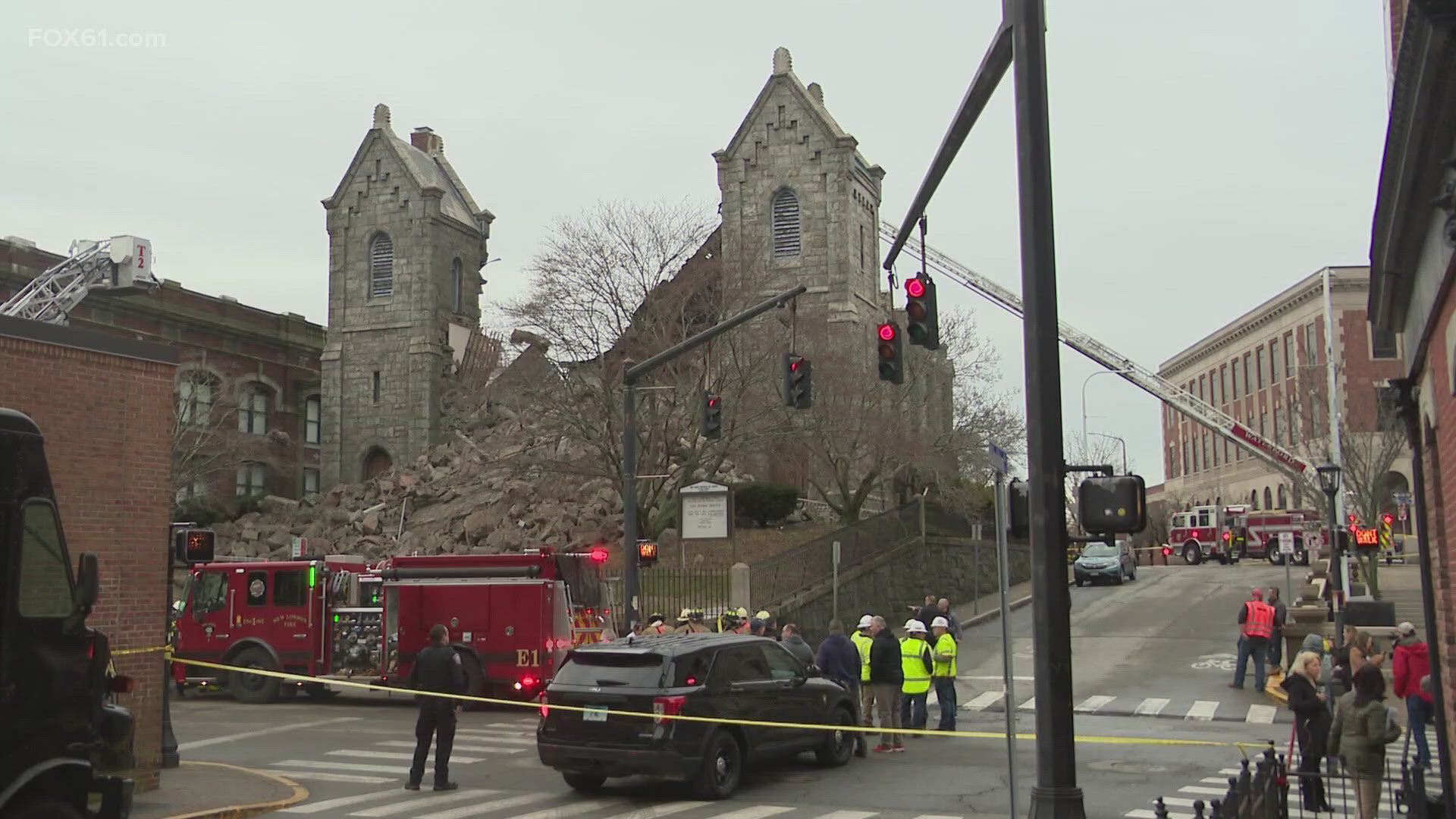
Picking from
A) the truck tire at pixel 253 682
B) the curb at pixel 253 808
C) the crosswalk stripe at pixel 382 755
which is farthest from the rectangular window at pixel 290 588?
the curb at pixel 253 808

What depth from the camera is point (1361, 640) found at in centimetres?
1464

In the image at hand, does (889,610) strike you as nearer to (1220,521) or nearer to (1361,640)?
(1361,640)

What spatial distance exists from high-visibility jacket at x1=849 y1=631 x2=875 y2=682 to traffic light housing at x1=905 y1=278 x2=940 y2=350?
7.22m

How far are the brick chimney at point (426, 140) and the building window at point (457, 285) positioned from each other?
306 inches

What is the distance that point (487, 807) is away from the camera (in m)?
12.8

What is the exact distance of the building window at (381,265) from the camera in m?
57.8

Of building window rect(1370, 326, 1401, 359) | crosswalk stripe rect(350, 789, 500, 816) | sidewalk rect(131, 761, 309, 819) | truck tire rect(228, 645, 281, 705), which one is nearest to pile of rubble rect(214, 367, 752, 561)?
truck tire rect(228, 645, 281, 705)

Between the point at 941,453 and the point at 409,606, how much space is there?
21.5m

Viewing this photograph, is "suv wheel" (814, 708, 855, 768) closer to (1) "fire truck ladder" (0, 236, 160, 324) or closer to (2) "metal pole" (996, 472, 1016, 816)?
(2) "metal pole" (996, 472, 1016, 816)

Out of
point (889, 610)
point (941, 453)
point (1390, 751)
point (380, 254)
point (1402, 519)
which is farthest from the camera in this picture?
point (1402, 519)

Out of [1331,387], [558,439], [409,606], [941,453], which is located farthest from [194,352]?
[1331,387]

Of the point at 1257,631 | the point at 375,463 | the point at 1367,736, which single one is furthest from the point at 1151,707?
the point at 375,463

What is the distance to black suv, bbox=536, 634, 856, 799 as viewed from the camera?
12.9 metres

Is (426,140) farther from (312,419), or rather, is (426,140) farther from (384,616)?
(384,616)
